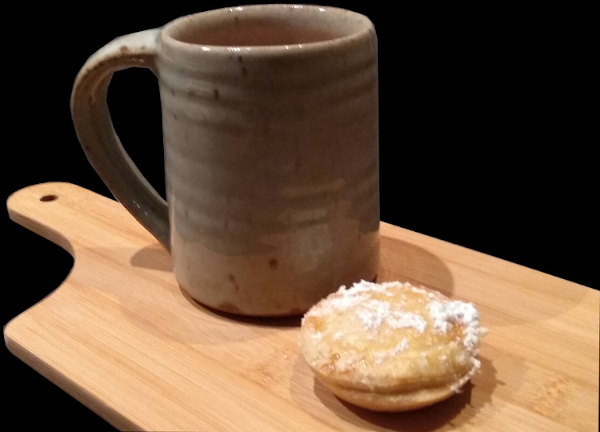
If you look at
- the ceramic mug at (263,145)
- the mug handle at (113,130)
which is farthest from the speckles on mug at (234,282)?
the mug handle at (113,130)

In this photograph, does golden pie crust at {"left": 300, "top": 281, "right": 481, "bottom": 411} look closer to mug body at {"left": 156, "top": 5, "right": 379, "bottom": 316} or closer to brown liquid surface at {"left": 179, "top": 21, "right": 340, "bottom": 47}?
mug body at {"left": 156, "top": 5, "right": 379, "bottom": 316}

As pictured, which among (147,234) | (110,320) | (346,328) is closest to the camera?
(346,328)

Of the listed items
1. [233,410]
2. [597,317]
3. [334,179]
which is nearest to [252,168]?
[334,179]

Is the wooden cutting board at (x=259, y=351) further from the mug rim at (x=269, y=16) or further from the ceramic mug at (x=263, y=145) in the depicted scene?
the mug rim at (x=269, y=16)

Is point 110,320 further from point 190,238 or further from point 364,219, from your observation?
point 364,219

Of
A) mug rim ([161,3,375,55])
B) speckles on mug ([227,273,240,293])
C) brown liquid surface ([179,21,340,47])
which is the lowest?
speckles on mug ([227,273,240,293])

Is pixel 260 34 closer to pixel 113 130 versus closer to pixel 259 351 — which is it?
pixel 113 130

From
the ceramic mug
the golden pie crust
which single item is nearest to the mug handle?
the ceramic mug
